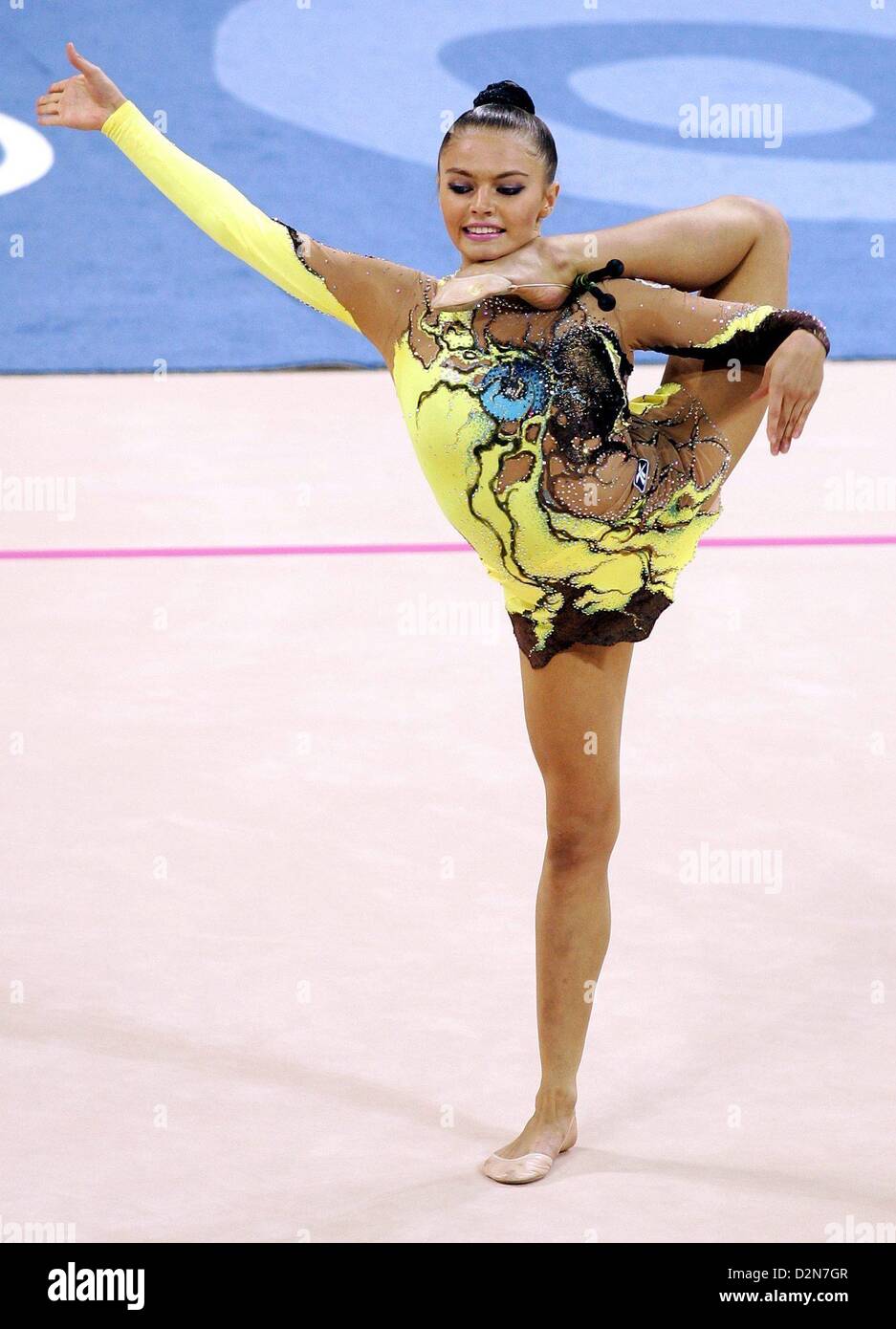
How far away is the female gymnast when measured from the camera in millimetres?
2512

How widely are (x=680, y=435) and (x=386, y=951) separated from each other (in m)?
1.35

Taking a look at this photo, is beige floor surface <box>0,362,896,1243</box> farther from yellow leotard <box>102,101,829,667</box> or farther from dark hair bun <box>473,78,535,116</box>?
dark hair bun <box>473,78,535,116</box>

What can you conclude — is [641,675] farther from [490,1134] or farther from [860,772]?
[490,1134]

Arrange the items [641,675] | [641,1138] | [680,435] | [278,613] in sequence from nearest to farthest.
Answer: [680,435], [641,1138], [641,675], [278,613]

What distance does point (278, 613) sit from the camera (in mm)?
5480

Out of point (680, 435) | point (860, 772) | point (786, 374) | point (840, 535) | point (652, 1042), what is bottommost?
point (840, 535)

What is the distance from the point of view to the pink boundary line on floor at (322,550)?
19.6ft

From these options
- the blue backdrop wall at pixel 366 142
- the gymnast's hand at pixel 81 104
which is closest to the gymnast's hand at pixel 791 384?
the gymnast's hand at pixel 81 104

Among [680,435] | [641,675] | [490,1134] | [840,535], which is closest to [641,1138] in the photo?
[490,1134]

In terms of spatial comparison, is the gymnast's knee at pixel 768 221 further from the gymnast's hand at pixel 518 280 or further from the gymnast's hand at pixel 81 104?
the gymnast's hand at pixel 81 104

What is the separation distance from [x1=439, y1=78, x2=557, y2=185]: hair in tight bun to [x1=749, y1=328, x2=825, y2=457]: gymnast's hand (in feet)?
1.47

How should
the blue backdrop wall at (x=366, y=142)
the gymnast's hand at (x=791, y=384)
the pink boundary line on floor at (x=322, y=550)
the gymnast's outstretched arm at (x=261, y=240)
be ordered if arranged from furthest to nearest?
the blue backdrop wall at (x=366, y=142), the pink boundary line on floor at (x=322, y=550), the gymnast's outstretched arm at (x=261, y=240), the gymnast's hand at (x=791, y=384)

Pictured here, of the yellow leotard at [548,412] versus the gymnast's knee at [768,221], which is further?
the gymnast's knee at [768,221]

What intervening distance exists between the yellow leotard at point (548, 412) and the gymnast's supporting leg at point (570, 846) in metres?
0.06
